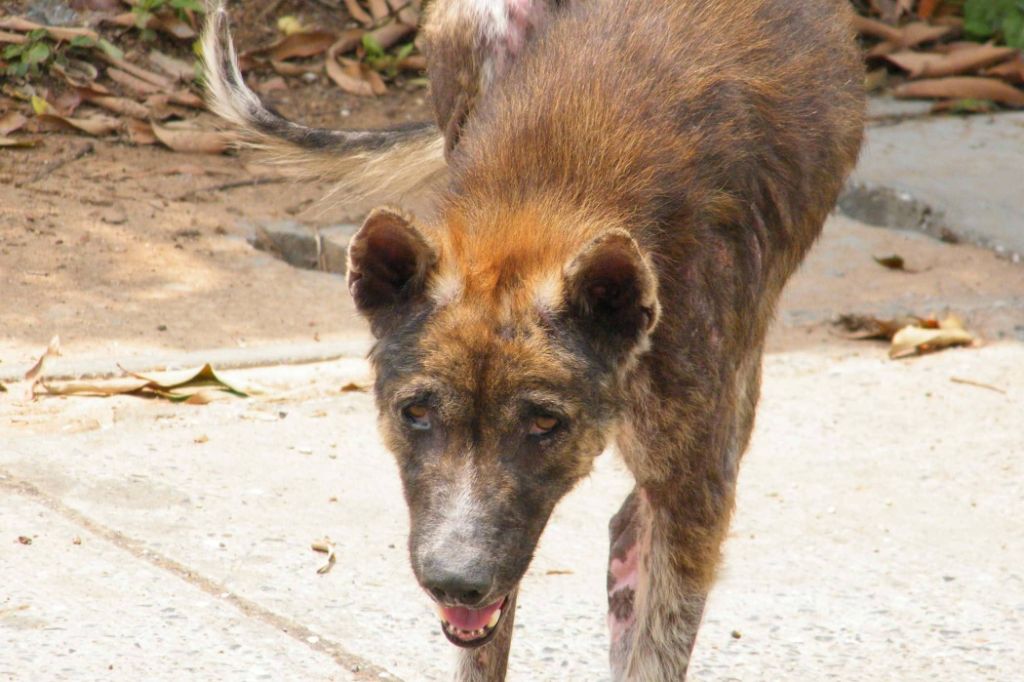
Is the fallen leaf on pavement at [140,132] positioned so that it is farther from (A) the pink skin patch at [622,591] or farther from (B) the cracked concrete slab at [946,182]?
(A) the pink skin patch at [622,591]

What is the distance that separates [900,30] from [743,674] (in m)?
8.06

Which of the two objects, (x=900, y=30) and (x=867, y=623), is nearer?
(x=867, y=623)

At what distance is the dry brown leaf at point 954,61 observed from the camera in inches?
A: 441

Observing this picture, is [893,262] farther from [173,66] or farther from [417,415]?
[417,415]

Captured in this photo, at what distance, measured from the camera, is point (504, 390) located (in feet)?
12.0

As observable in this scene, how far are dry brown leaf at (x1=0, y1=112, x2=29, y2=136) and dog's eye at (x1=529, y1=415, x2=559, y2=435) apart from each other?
6.47 m

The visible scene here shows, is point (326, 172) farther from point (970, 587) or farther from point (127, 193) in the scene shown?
point (127, 193)

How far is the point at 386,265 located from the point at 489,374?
42 centimetres

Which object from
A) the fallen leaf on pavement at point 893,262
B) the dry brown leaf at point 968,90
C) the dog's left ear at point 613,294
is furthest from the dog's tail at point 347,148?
the dry brown leaf at point 968,90

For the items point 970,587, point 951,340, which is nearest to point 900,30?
point 951,340

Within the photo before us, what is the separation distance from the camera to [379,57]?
11031 mm

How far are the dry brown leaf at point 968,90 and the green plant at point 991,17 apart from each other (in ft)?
1.33

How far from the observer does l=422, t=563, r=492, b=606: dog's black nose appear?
Answer: 138 inches

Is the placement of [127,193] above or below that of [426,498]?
below
